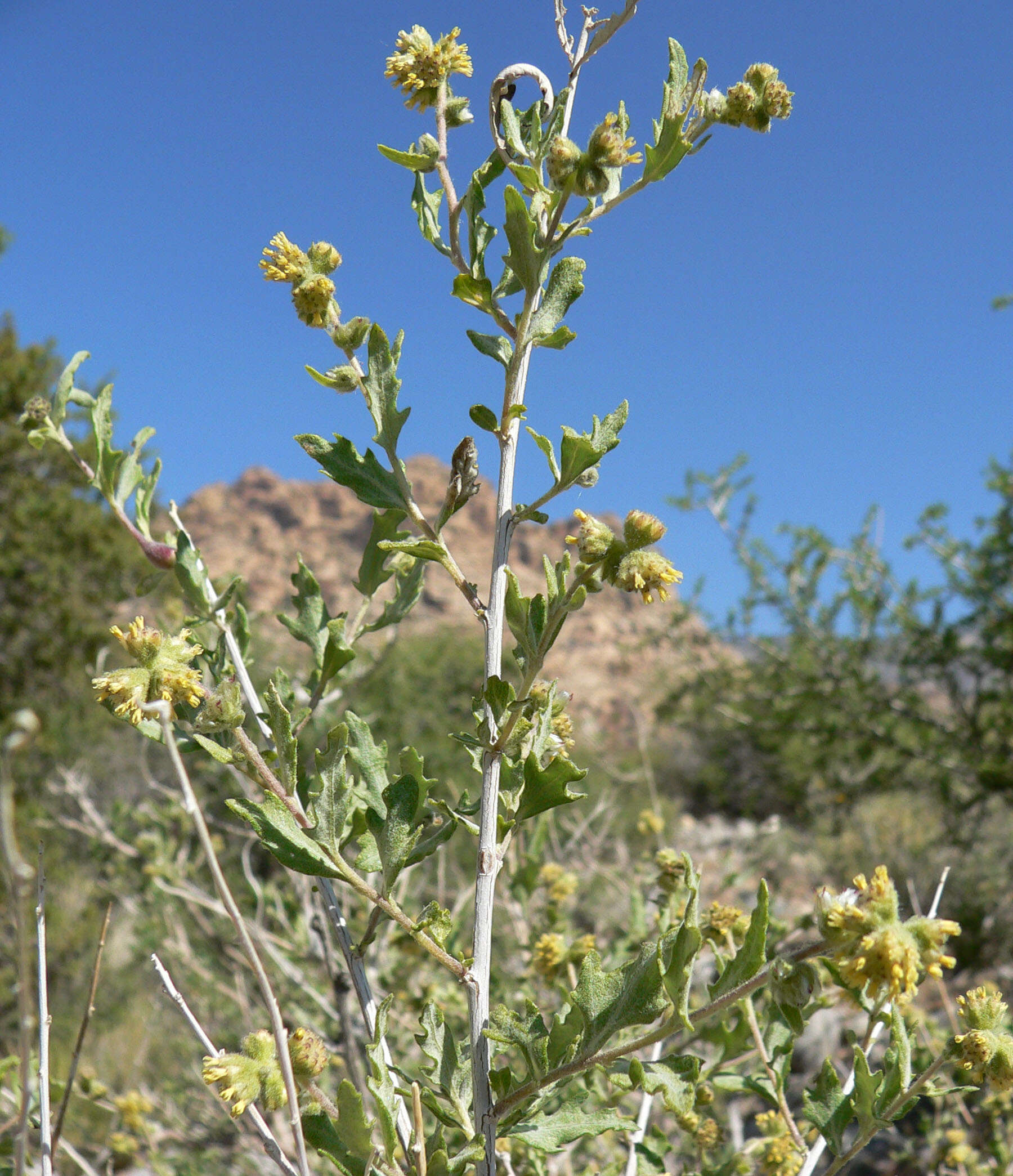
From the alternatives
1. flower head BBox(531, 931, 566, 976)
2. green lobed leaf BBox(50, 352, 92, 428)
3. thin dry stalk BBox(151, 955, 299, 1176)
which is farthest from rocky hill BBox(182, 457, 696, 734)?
thin dry stalk BBox(151, 955, 299, 1176)

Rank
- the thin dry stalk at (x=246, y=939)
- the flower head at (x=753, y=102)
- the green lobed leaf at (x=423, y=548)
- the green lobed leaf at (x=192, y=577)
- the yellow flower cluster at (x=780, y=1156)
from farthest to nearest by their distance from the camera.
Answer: the yellow flower cluster at (x=780, y=1156)
the green lobed leaf at (x=192, y=577)
the flower head at (x=753, y=102)
the green lobed leaf at (x=423, y=548)
the thin dry stalk at (x=246, y=939)

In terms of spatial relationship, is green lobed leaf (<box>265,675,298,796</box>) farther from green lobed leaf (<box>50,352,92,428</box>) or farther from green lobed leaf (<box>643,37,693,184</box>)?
green lobed leaf (<box>643,37,693,184</box>)

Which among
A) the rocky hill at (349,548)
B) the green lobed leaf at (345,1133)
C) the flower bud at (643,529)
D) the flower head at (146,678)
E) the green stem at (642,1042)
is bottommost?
the green lobed leaf at (345,1133)

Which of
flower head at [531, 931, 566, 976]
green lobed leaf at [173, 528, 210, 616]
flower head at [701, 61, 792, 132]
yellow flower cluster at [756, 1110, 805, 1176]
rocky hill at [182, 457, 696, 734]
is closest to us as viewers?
flower head at [701, 61, 792, 132]

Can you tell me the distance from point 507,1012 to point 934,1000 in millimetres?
8021

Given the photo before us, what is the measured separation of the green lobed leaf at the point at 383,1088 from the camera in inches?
32.6

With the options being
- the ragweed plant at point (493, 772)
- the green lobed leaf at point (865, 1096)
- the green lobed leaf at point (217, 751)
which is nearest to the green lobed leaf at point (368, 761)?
the ragweed plant at point (493, 772)

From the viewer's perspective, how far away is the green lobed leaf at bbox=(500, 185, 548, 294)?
0.97 m

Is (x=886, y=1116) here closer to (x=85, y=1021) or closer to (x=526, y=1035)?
(x=526, y=1035)

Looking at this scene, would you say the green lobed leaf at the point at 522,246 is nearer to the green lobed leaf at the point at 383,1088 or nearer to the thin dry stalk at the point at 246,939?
the thin dry stalk at the point at 246,939

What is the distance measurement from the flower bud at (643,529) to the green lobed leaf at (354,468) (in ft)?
0.92

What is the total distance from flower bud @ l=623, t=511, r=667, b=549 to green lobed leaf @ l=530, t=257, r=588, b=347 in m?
0.24

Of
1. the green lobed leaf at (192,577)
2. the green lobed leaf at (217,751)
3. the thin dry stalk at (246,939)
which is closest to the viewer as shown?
the thin dry stalk at (246,939)

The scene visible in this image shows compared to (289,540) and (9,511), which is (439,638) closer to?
(9,511)
